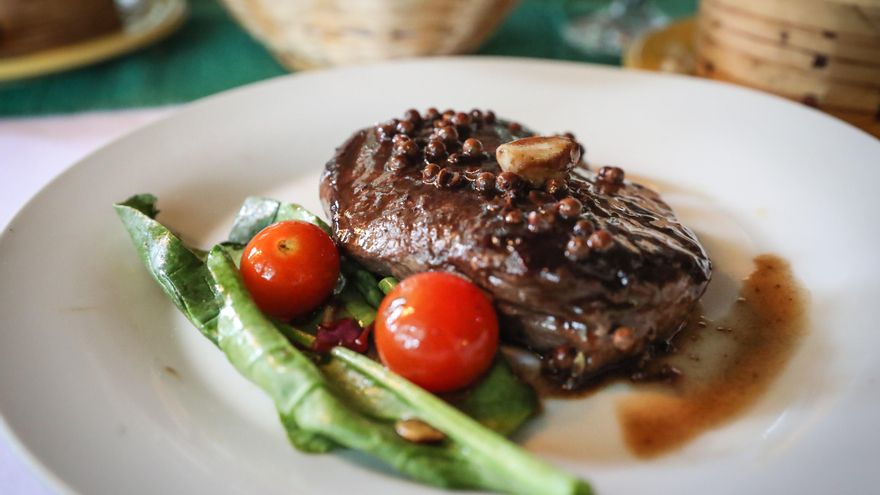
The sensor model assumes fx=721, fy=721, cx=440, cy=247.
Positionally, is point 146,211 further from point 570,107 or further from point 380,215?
point 570,107

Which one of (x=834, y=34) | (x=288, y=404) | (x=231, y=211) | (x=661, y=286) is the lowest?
(x=231, y=211)

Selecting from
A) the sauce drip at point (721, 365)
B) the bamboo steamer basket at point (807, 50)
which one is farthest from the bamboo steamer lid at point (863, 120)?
the sauce drip at point (721, 365)

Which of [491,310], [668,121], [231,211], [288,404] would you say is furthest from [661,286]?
[231,211]

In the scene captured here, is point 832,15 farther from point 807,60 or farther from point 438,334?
point 438,334

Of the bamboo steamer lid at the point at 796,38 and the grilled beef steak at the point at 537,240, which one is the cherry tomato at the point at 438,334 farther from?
the bamboo steamer lid at the point at 796,38

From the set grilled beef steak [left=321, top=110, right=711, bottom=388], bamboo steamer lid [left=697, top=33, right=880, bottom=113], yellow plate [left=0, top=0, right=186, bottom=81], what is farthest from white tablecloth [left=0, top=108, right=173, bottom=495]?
bamboo steamer lid [left=697, top=33, right=880, bottom=113]

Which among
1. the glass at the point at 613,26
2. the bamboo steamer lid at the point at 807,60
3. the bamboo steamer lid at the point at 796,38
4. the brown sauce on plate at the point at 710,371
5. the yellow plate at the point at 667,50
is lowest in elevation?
the glass at the point at 613,26
